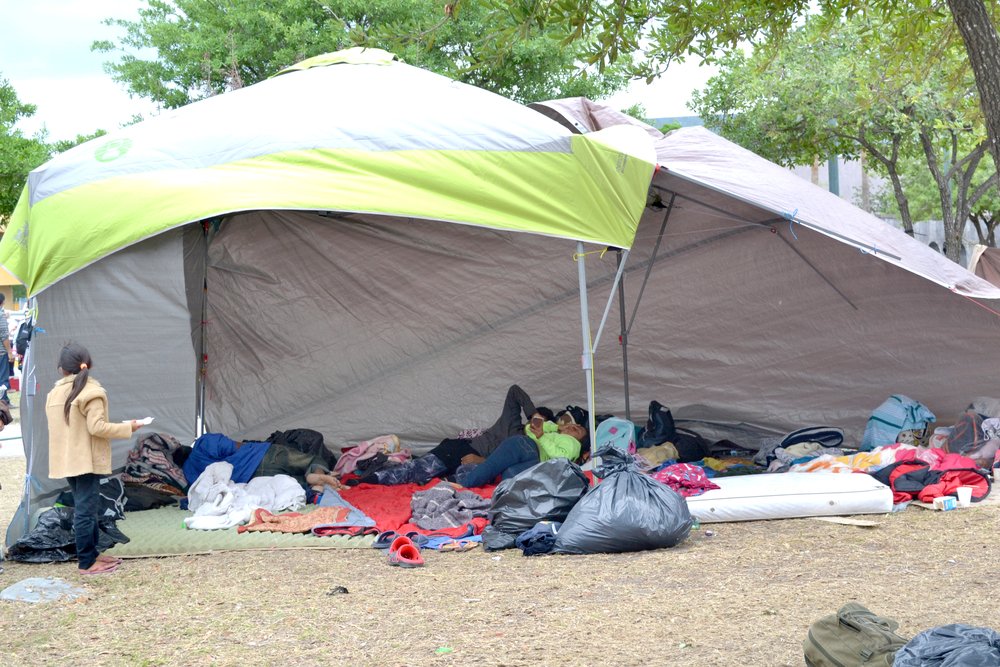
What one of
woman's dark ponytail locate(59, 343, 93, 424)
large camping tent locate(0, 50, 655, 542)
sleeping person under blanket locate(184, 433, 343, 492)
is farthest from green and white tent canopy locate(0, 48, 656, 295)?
sleeping person under blanket locate(184, 433, 343, 492)

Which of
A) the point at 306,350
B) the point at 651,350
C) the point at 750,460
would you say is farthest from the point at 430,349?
the point at 750,460

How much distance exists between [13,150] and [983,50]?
1775 cm

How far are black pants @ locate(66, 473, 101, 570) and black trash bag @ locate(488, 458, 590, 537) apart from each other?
208cm

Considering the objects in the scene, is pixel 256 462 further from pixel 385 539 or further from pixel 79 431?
pixel 79 431

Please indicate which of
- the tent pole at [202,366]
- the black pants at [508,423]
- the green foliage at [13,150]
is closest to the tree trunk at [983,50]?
the black pants at [508,423]

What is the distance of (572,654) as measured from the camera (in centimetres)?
393

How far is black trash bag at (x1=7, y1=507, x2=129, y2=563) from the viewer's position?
223 inches

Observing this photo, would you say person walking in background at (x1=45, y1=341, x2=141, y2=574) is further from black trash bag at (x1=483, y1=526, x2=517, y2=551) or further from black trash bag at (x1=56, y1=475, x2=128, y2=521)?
black trash bag at (x1=483, y1=526, x2=517, y2=551)

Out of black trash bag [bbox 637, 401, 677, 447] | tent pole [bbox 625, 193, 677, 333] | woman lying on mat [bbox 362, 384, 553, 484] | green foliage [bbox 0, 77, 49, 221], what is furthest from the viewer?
green foliage [bbox 0, 77, 49, 221]

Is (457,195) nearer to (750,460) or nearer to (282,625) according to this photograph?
(282,625)

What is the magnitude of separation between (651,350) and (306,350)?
9.11 feet

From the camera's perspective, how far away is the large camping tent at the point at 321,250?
5.81m

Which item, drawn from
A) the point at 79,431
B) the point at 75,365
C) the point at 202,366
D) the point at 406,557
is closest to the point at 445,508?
the point at 406,557

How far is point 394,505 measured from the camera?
6.89m
